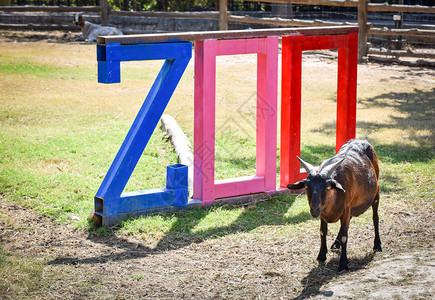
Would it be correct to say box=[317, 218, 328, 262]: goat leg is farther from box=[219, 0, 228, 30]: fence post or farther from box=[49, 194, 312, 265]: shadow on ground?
box=[219, 0, 228, 30]: fence post

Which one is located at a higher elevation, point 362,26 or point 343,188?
point 362,26

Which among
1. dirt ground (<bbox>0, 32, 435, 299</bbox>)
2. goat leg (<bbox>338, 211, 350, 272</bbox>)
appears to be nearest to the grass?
dirt ground (<bbox>0, 32, 435, 299</bbox>)

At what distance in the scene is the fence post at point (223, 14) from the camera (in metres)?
18.8

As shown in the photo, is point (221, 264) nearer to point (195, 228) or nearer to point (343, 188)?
point (195, 228)

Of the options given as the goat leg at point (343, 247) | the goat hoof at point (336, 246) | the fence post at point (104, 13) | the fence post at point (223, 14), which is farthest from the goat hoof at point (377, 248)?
the fence post at point (104, 13)

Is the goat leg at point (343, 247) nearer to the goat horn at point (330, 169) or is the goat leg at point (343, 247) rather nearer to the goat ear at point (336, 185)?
the goat ear at point (336, 185)

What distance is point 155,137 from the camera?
944 cm

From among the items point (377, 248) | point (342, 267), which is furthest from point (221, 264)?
point (377, 248)

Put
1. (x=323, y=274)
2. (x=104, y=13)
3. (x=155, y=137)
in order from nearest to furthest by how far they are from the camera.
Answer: (x=323, y=274) → (x=155, y=137) → (x=104, y=13)

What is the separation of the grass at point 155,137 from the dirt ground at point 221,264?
0.27 m

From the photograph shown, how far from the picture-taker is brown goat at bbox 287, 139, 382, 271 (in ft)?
15.3

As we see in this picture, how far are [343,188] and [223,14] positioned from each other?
14.6m

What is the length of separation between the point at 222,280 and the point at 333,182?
4.08 ft

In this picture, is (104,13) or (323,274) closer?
(323,274)
